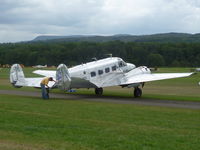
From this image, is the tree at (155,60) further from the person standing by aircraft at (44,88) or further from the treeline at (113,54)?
the person standing by aircraft at (44,88)

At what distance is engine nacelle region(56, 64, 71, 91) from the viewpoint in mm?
24609

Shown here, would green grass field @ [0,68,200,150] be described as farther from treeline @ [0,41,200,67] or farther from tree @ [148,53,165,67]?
tree @ [148,53,165,67]

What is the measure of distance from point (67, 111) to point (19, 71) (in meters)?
11.0

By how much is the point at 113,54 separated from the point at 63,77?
99601 mm

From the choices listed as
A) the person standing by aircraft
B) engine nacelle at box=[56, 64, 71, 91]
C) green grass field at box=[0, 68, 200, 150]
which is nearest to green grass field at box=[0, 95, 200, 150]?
green grass field at box=[0, 68, 200, 150]

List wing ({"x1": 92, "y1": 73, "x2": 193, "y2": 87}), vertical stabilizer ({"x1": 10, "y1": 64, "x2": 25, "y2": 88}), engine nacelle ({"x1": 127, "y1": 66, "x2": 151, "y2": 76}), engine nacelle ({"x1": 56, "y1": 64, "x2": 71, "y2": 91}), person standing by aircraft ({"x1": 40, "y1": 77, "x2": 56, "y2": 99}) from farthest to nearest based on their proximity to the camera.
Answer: engine nacelle ({"x1": 127, "y1": 66, "x2": 151, "y2": 76}), vertical stabilizer ({"x1": 10, "y1": 64, "x2": 25, "y2": 88}), wing ({"x1": 92, "y1": 73, "x2": 193, "y2": 87}), person standing by aircraft ({"x1": 40, "y1": 77, "x2": 56, "y2": 99}), engine nacelle ({"x1": 56, "y1": 64, "x2": 71, "y2": 91})

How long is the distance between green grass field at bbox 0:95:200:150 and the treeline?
9667cm

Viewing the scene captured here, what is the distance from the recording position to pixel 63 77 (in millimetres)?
24734

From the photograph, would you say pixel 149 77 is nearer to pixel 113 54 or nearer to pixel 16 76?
pixel 16 76

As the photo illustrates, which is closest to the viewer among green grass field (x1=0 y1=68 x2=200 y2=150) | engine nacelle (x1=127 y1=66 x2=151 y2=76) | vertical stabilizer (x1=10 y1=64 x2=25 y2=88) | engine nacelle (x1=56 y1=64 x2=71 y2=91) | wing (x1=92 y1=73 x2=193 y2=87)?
green grass field (x1=0 y1=68 x2=200 y2=150)

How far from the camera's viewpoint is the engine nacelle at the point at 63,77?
24.6m

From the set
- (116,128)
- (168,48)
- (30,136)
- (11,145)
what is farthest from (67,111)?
(168,48)

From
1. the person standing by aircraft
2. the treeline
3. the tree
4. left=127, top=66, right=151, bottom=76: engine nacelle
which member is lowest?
the person standing by aircraft

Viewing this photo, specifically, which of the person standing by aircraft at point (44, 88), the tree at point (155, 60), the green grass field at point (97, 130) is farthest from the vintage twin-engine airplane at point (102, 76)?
the tree at point (155, 60)
